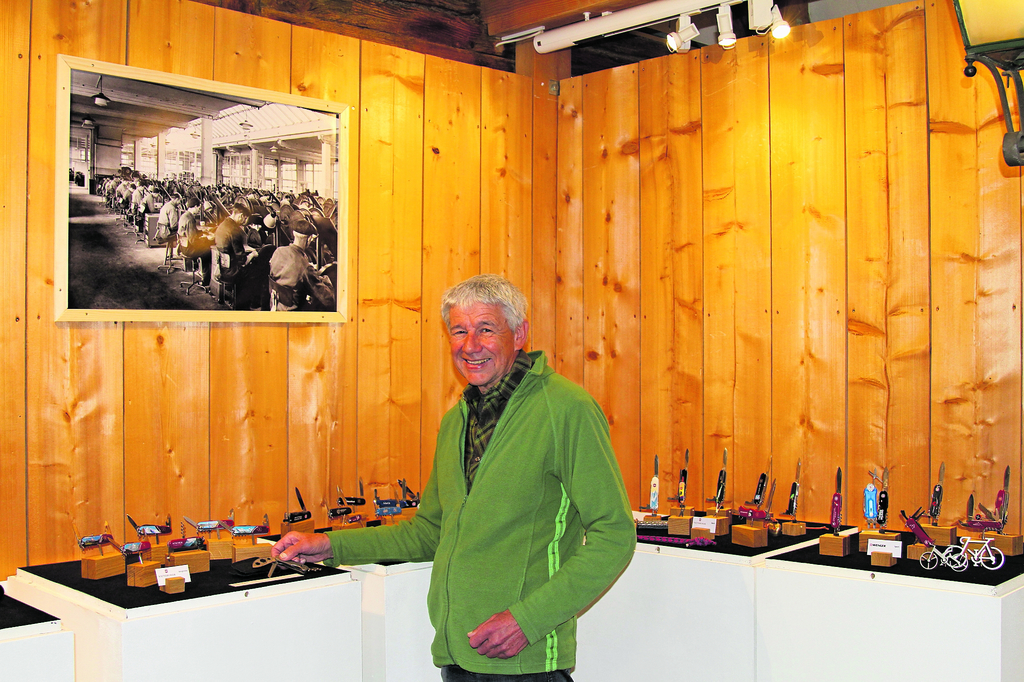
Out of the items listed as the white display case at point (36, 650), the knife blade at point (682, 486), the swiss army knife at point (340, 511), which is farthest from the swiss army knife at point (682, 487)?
the white display case at point (36, 650)

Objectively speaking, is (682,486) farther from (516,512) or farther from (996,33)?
(996,33)

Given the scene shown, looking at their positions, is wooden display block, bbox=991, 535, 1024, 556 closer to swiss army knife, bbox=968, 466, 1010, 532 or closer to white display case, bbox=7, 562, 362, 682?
swiss army knife, bbox=968, 466, 1010, 532

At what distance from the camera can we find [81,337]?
2.71 meters

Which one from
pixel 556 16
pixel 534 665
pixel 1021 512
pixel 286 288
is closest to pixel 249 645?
pixel 534 665

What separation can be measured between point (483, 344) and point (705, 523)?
1.25m

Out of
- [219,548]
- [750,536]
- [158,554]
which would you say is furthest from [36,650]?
[750,536]

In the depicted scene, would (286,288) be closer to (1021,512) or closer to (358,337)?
(358,337)

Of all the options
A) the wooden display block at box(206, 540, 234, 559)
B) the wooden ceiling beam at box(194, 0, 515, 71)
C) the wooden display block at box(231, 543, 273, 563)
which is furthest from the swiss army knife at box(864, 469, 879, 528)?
the wooden ceiling beam at box(194, 0, 515, 71)

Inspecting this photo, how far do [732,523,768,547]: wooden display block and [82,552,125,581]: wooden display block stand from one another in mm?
1784

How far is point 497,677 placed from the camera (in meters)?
1.93

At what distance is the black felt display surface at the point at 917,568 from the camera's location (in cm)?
235

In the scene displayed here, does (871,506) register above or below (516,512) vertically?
below

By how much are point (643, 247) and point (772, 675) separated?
5.68 feet

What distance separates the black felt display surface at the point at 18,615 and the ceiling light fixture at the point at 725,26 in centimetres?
270
